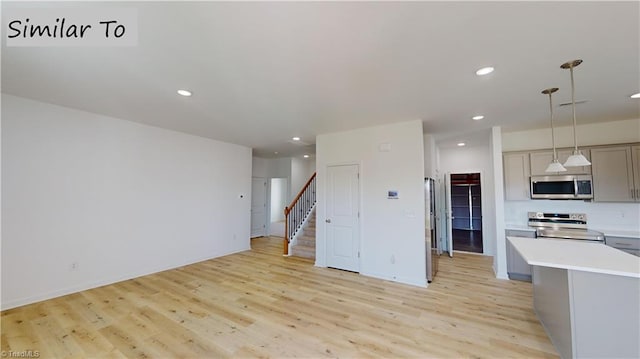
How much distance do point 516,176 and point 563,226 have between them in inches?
45.1

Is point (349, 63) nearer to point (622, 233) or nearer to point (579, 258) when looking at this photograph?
point (579, 258)

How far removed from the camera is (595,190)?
420 centimetres

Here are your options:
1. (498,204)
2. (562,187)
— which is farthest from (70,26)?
(562,187)

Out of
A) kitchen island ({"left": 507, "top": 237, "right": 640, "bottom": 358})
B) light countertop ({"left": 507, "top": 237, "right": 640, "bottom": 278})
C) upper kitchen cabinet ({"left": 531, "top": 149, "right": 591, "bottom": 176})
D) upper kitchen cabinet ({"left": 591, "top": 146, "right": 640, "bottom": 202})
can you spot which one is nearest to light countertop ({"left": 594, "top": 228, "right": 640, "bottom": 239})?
upper kitchen cabinet ({"left": 591, "top": 146, "right": 640, "bottom": 202})

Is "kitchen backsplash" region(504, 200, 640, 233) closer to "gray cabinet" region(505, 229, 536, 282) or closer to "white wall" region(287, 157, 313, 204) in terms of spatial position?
"gray cabinet" region(505, 229, 536, 282)

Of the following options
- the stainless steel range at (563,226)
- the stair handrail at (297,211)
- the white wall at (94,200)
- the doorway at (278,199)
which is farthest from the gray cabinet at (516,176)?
the doorway at (278,199)

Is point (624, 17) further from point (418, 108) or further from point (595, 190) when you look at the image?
point (595, 190)

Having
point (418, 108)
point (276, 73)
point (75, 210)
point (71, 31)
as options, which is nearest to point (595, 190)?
point (418, 108)

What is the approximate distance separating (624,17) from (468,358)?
3.01m

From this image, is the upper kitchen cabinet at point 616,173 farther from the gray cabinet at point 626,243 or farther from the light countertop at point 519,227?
the light countertop at point 519,227

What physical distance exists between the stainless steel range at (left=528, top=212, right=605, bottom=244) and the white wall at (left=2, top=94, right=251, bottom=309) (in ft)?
22.1

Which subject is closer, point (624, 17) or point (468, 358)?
point (624, 17)

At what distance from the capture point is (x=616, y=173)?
4.09m

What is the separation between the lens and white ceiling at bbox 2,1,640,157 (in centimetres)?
174
